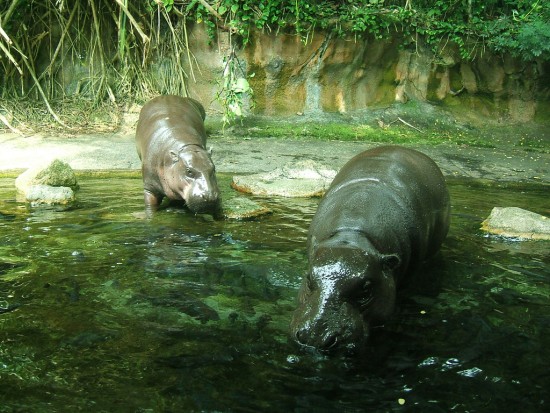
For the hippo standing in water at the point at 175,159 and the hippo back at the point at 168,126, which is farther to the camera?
the hippo back at the point at 168,126

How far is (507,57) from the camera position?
1326cm

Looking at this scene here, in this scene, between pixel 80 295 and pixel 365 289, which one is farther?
pixel 80 295

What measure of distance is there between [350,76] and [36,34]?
19.4ft

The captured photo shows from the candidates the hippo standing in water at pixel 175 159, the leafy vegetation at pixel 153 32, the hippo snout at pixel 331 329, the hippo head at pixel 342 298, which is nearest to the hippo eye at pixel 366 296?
the hippo head at pixel 342 298

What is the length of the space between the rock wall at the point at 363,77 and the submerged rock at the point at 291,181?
11.8 ft

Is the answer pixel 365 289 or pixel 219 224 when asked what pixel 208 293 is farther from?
pixel 219 224

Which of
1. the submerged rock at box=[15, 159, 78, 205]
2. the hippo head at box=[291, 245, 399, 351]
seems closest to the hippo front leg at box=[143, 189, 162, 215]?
the submerged rock at box=[15, 159, 78, 205]

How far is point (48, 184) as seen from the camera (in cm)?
776

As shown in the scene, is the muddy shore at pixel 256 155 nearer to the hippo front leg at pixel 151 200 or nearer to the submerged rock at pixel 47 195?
the submerged rock at pixel 47 195

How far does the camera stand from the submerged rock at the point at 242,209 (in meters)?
7.00

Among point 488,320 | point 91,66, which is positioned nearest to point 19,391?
point 488,320

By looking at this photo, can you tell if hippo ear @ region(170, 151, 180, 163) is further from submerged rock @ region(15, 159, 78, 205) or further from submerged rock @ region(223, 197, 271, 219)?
submerged rock @ region(15, 159, 78, 205)

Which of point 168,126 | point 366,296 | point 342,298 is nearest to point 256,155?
point 168,126

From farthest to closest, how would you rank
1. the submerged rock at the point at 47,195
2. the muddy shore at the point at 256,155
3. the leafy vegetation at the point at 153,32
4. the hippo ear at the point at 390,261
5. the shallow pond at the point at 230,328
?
1. the leafy vegetation at the point at 153,32
2. the muddy shore at the point at 256,155
3. the submerged rock at the point at 47,195
4. the hippo ear at the point at 390,261
5. the shallow pond at the point at 230,328
